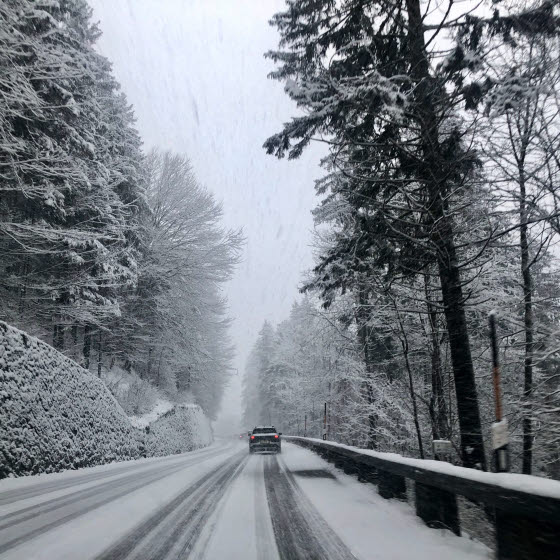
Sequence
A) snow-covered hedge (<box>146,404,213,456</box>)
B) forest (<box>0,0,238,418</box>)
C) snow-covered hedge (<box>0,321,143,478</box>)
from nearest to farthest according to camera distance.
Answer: snow-covered hedge (<box>0,321,143,478</box>) < forest (<box>0,0,238,418</box>) < snow-covered hedge (<box>146,404,213,456</box>)


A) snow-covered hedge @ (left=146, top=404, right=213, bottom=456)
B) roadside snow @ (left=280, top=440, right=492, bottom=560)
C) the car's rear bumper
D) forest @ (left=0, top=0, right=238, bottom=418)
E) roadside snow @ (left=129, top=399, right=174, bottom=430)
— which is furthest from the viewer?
the car's rear bumper

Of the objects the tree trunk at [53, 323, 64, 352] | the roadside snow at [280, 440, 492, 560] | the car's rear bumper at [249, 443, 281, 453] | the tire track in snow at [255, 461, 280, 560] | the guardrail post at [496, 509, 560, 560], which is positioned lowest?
the car's rear bumper at [249, 443, 281, 453]

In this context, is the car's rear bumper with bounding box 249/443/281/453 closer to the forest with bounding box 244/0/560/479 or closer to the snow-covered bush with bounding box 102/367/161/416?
the snow-covered bush with bounding box 102/367/161/416

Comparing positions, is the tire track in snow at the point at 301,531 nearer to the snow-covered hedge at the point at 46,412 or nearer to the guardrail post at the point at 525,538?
the guardrail post at the point at 525,538

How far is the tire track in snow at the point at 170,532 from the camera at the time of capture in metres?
3.82

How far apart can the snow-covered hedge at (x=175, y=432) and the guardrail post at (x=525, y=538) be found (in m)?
19.2

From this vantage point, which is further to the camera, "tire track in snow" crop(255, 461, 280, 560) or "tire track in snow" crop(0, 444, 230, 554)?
"tire track in snow" crop(0, 444, 230, 554)

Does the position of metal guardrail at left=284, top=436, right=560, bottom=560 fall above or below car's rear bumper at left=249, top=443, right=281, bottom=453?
above

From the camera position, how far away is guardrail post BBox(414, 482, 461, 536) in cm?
442

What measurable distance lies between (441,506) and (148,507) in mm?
4103

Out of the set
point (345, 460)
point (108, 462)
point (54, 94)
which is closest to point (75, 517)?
point (345, 460)

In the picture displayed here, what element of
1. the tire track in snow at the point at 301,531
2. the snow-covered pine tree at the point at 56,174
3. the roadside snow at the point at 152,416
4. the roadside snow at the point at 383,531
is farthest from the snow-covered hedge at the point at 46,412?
the roadside snow at the point at 383,531

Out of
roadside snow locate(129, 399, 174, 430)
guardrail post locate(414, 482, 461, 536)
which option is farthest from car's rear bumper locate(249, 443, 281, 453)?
guardrail post locate(414, 482, 461, 536)

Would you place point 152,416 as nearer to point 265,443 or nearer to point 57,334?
point 265,443
